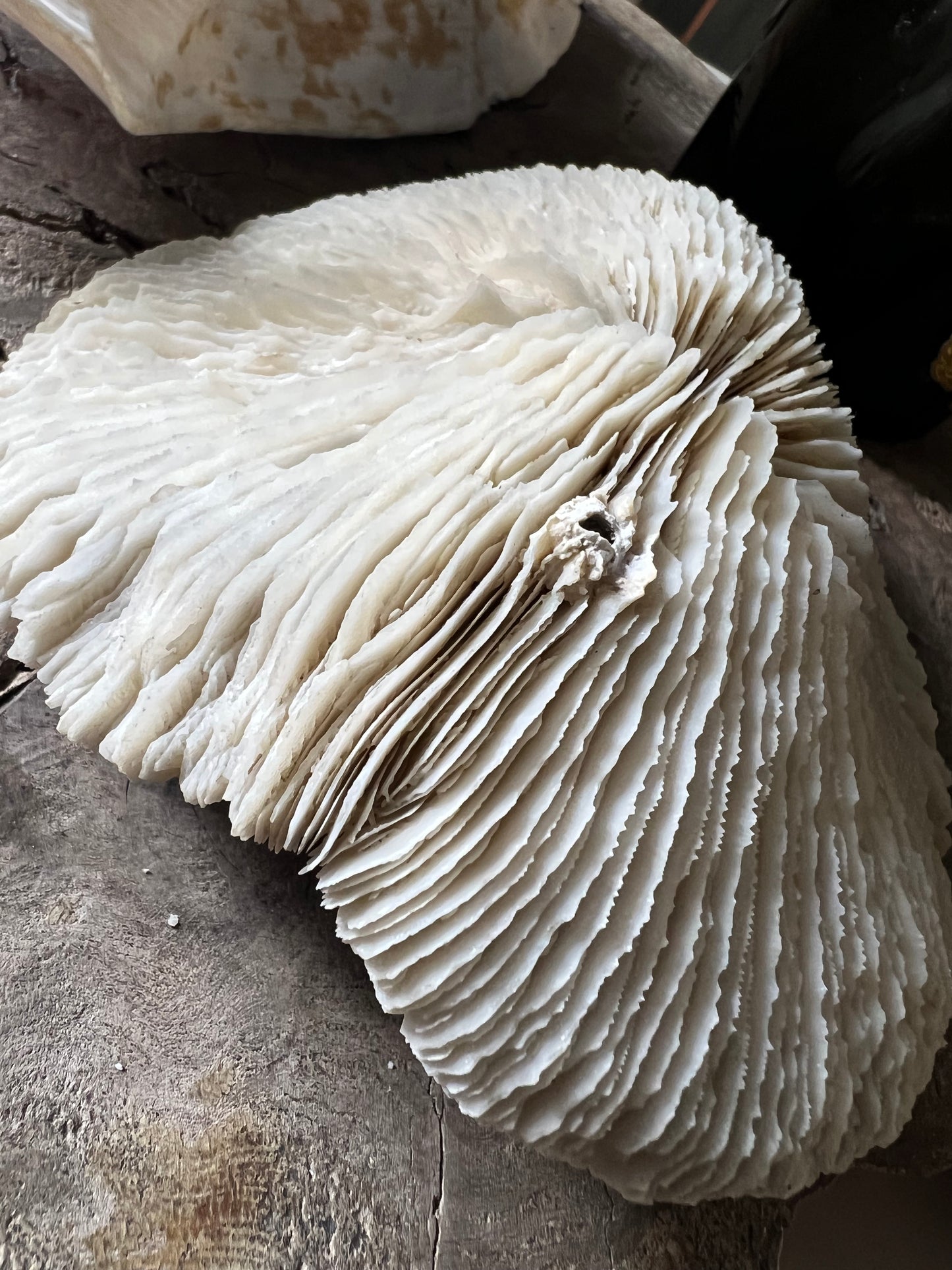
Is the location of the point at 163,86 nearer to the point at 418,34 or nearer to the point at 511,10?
the point at 418,34

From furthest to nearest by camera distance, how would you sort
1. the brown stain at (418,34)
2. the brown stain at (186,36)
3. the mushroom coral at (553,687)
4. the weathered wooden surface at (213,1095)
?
the brown stain at (418,34)
the brown stain at (186,36)
the weathered wooden surface at (213,1095)
the mushroom coral at (553,687)

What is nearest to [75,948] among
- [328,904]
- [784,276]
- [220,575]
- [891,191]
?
[328,904]

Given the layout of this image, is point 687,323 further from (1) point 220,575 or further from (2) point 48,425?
(2) point 48,425

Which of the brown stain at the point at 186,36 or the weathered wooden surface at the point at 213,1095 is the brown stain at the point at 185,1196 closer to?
the weathered wooden surface at the point at 213,1095

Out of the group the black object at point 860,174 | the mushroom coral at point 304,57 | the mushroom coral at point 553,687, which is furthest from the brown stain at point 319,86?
the mushroom coral at point 553,687

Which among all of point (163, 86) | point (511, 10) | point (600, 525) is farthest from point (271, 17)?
point (600, 525)

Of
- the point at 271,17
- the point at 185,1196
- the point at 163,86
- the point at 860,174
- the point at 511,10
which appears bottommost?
the point at 185,1196

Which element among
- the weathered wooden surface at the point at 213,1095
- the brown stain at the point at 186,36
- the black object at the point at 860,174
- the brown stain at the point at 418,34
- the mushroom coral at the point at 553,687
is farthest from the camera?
the brown stain at the point at 418,34

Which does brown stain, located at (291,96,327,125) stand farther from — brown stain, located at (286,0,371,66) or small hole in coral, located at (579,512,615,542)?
small hole in coral, located at (579,512,615,542)
